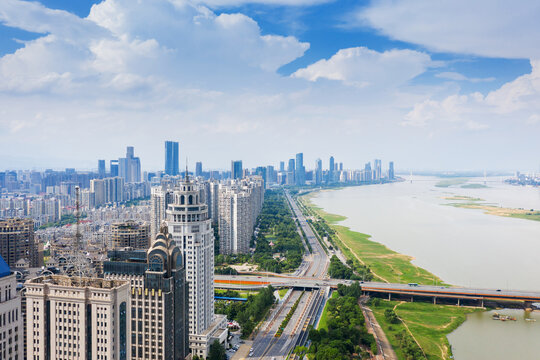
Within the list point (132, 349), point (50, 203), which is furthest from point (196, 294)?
point (50, 203)

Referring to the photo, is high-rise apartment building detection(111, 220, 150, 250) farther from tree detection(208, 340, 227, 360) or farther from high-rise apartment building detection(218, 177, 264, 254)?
tree detection(208, 340, 227, 360)

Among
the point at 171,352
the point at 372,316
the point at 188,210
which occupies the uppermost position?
the point at 188,210

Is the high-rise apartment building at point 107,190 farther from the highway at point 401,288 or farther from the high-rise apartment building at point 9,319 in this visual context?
the high-rise apartment building at point 9,319

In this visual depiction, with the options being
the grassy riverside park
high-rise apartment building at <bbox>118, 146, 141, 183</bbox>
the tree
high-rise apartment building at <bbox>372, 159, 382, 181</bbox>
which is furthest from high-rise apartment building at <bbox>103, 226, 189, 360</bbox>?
high-rise apartment building at <bbox>372, 159, 382, 181</bbox>

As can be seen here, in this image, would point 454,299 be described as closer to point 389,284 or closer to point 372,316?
point 389,284

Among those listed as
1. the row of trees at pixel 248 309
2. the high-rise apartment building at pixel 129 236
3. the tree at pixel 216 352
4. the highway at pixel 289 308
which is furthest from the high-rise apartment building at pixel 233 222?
the tree at pixel 216 352

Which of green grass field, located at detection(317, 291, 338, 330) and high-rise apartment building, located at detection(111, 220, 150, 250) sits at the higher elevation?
high-rise apartment building, located at detection(111, 220, 150, 250)
